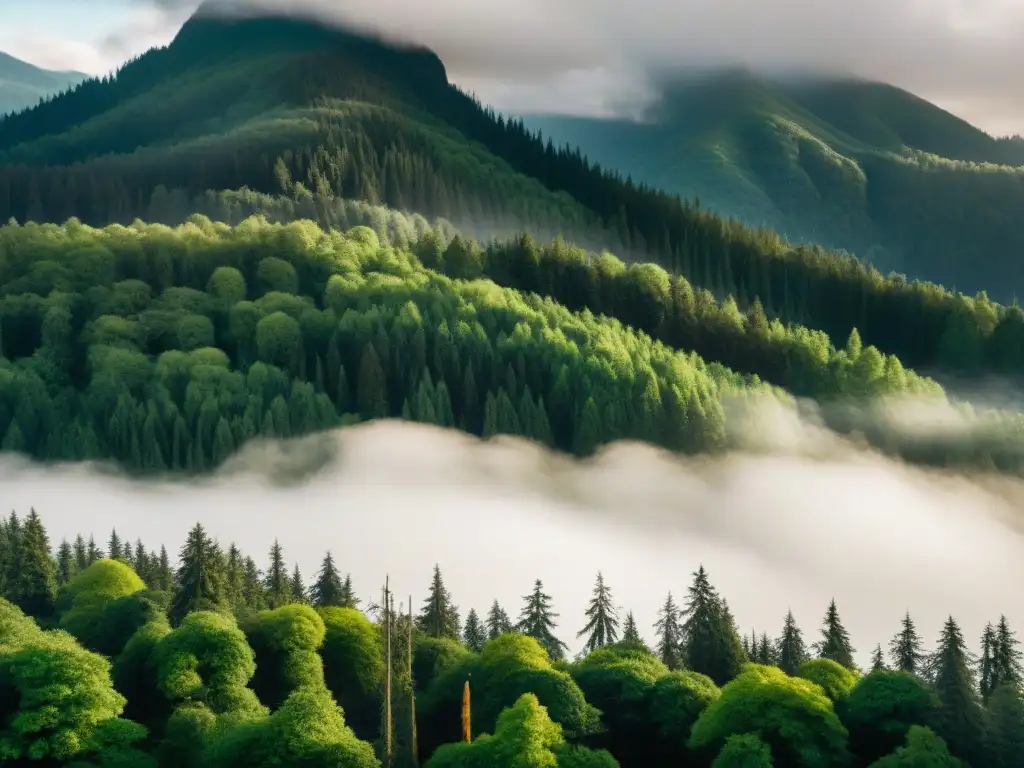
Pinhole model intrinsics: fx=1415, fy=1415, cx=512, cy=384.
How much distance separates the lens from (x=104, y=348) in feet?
645

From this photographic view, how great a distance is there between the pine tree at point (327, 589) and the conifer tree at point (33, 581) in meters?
22.4

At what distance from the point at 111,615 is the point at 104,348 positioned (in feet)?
307

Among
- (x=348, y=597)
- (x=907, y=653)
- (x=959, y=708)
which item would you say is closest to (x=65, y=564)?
(x=348, y=597)

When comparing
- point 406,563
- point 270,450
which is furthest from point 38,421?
point 406,563

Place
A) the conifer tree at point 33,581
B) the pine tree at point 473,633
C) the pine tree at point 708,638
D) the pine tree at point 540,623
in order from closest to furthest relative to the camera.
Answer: the pine tree at point 708,638
the conifer tree at point 33,581
the pine tree at point 540,623
the pine tree at point 473,633

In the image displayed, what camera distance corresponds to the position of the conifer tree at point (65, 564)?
132 metres

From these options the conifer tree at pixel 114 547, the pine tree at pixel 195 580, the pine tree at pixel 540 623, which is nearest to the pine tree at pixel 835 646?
the pine tree at pixel 540 623

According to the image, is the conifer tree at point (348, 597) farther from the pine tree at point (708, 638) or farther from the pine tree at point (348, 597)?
the pine tree at point (708, 638)

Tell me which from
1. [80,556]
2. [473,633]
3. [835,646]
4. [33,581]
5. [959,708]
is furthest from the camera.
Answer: [80,556]

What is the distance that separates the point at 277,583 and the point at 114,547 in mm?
21909

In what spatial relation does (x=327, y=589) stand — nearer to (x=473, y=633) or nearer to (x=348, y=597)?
(x=348, y=597)

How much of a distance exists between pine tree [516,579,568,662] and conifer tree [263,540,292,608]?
2112cm

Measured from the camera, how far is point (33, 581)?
122m

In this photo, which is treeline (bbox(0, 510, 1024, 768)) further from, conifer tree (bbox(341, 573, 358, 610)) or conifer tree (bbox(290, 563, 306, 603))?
conifer tree (bbox(290, 563, 306, 603))
